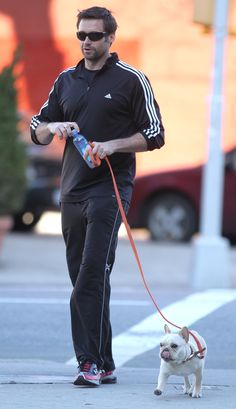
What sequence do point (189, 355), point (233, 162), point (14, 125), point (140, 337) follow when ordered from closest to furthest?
1. point (189, 355)
2. point (140, 337)
3. point (14, 125)
4. point (233, 162)

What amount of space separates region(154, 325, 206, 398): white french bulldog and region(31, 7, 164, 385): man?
504 millimetres

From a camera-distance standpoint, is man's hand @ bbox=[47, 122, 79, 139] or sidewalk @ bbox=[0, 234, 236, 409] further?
man's hand @ bbox=[47, 122, 79, 139]

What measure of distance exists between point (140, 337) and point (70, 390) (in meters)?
2.13

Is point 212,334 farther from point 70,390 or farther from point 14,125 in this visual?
point 14,125

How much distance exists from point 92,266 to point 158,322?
2565 mm

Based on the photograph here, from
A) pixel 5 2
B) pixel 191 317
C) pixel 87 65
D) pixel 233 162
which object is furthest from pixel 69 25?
pixel 87 65

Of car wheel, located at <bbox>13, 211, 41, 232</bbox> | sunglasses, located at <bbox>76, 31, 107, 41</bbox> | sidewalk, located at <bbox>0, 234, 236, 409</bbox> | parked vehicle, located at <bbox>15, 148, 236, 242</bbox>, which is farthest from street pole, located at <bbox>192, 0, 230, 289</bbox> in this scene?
car wheel, located at <bbox>13, 211, 41, 232</bbox>

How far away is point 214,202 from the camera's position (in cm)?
1198

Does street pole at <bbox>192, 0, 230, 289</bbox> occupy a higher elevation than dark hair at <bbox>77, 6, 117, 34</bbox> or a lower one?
lower

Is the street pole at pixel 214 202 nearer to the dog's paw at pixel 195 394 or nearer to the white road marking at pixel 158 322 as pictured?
the white road marking at pixel 158 322

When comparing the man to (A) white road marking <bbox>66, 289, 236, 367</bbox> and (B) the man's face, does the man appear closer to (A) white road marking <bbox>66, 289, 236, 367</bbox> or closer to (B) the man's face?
(B) the man's face

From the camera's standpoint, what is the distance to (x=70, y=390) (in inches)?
245

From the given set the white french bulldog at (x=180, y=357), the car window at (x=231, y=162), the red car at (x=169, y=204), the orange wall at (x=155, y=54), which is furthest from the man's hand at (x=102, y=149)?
the orange wall at (x=155, y=54)

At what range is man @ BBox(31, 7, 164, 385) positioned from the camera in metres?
6.24
